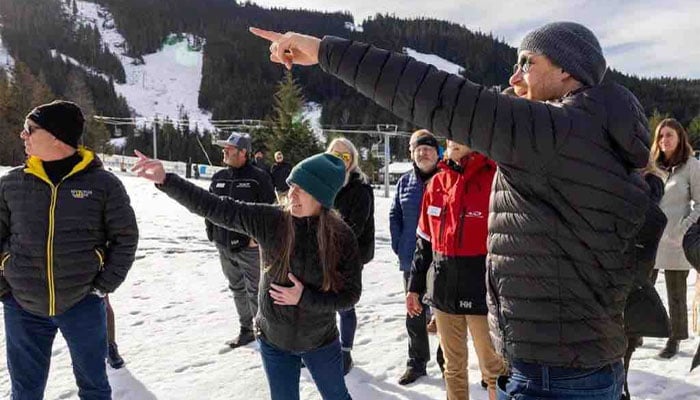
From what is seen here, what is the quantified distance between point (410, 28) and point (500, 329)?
159331 millimetres

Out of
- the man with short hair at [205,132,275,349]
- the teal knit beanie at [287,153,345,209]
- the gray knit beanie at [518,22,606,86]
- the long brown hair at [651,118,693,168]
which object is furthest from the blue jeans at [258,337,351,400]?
the long brown hair at [651,118,693,168]

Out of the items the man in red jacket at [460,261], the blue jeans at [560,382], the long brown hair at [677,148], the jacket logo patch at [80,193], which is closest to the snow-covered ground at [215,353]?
the man in red jacket at [460,261]

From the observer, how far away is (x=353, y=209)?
3797 millimetres

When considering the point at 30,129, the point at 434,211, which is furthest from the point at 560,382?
the point at 30,129

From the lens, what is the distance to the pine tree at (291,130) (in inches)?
1258

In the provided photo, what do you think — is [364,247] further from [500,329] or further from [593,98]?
[593,98]

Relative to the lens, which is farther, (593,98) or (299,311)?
(299,311)

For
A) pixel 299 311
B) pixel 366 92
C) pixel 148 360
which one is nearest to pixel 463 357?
pixel 299 311

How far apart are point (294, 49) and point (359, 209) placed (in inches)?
89.5

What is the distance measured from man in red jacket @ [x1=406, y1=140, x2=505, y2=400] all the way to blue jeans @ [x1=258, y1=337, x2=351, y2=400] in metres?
0.75

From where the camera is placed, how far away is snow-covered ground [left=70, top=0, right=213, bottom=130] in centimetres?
11419

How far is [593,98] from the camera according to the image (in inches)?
53.0

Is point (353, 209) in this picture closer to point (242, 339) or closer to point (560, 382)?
point (242, 339)

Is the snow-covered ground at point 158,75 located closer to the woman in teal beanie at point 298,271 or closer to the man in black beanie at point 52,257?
the man in black beanie at point 52,257
